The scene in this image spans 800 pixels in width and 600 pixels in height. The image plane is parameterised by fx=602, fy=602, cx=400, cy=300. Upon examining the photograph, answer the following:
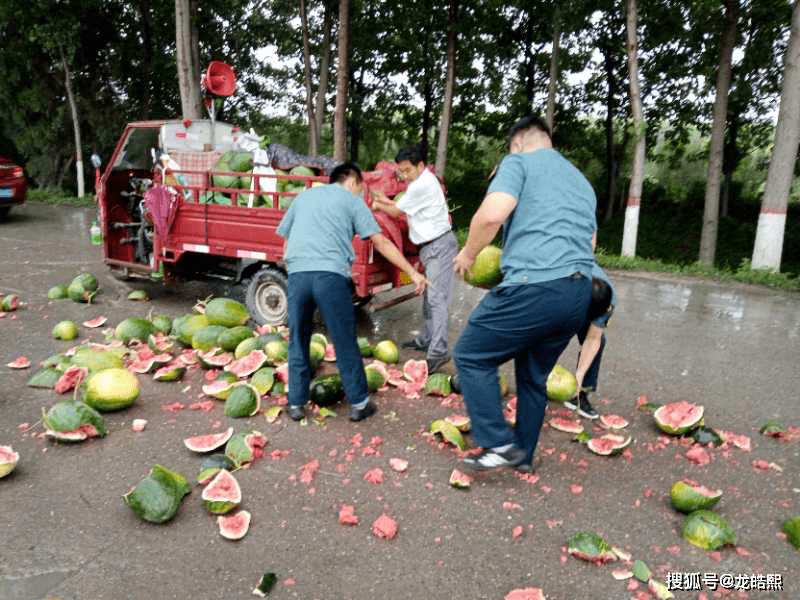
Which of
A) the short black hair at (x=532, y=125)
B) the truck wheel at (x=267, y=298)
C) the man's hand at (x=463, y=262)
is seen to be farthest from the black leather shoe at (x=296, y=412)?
the short black hair at (x=532, y=125)

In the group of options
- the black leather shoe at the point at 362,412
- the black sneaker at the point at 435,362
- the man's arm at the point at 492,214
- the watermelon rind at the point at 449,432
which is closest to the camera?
the man's arm at the point at 492,214

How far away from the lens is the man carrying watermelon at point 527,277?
331cm

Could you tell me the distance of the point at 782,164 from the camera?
12719 mm

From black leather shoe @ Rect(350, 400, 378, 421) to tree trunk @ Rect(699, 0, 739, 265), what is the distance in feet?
43.0

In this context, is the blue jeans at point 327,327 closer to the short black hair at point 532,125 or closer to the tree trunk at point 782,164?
the short black hair at point 532,125

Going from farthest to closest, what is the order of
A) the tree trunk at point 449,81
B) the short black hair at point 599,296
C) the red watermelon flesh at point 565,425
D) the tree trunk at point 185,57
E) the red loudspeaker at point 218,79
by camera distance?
the tree trunk at point 449,81, the tree trunk at point 185,57, the red loudspeaker at point 218,79, the red watermelon flesh at point 565,425, the short black hair at point 599,296

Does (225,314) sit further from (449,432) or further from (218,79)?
(218,79)

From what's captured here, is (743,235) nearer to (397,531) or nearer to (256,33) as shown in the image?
(256,33)

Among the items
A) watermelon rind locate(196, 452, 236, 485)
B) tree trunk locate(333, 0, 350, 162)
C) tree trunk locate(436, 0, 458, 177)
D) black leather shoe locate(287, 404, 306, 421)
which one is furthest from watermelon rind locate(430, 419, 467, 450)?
tree trunk locate(436, 0, 458, 177)

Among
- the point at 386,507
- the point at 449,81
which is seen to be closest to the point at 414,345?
the point at 386,507

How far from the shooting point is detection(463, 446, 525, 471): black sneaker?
11.9ft

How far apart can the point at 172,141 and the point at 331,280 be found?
512 centimetres

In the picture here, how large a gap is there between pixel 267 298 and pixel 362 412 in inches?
114

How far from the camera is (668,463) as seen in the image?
4.08 metres
